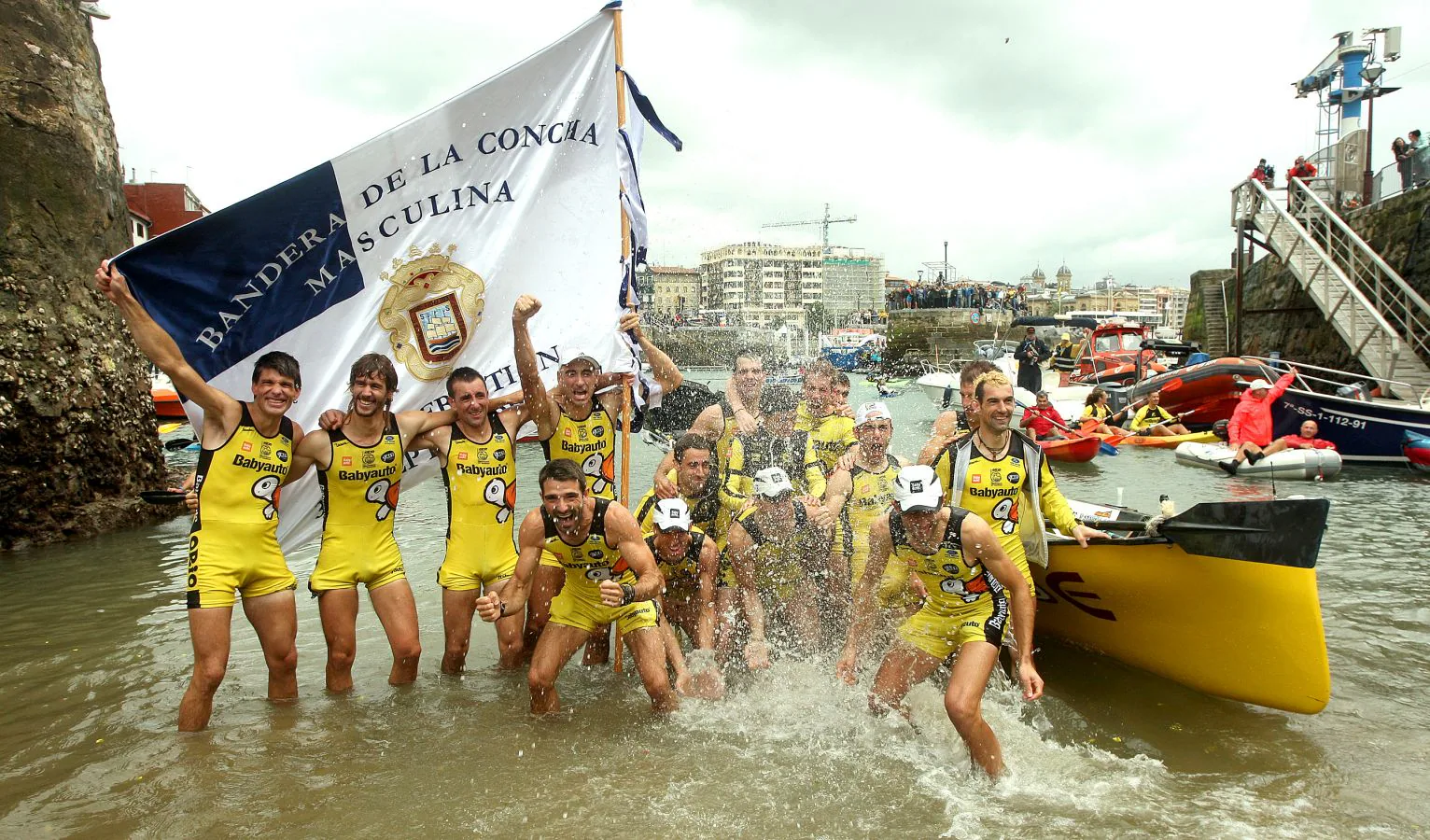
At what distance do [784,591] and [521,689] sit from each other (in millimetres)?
1957

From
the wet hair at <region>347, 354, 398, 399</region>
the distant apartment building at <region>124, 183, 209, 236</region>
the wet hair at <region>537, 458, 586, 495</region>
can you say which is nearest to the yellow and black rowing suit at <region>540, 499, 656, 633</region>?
the wet hair at <region>537, 458, 586, 495</region>

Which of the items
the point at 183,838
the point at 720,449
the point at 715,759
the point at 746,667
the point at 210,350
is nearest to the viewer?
the point at 183,838

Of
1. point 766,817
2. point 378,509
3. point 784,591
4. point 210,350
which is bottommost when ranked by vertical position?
point 766,817

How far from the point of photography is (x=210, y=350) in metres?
5.56

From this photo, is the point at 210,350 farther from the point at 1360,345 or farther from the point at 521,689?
the point at 1360,345

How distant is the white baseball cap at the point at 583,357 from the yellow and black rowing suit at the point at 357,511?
1242 mm

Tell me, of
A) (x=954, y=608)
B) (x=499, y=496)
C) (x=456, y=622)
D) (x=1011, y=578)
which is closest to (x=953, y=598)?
(x=954, y=608)

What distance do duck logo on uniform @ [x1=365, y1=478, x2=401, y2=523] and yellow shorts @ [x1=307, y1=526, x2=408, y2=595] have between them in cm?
13

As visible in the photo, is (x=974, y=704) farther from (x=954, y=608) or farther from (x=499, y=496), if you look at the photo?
(x=499, y=496)

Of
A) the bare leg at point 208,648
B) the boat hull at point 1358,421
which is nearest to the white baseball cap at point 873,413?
the bare leg at point 208,648

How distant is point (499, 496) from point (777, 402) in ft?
12.5

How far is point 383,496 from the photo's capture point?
5578 millimetres

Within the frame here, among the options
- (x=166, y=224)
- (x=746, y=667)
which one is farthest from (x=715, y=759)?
(x=166, y=224)

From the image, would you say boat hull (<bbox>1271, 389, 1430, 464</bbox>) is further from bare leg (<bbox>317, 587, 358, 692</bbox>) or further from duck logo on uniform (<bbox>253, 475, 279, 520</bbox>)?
duck logo on uniform (<bbox>253, 475, 279, 520</bbox>)
